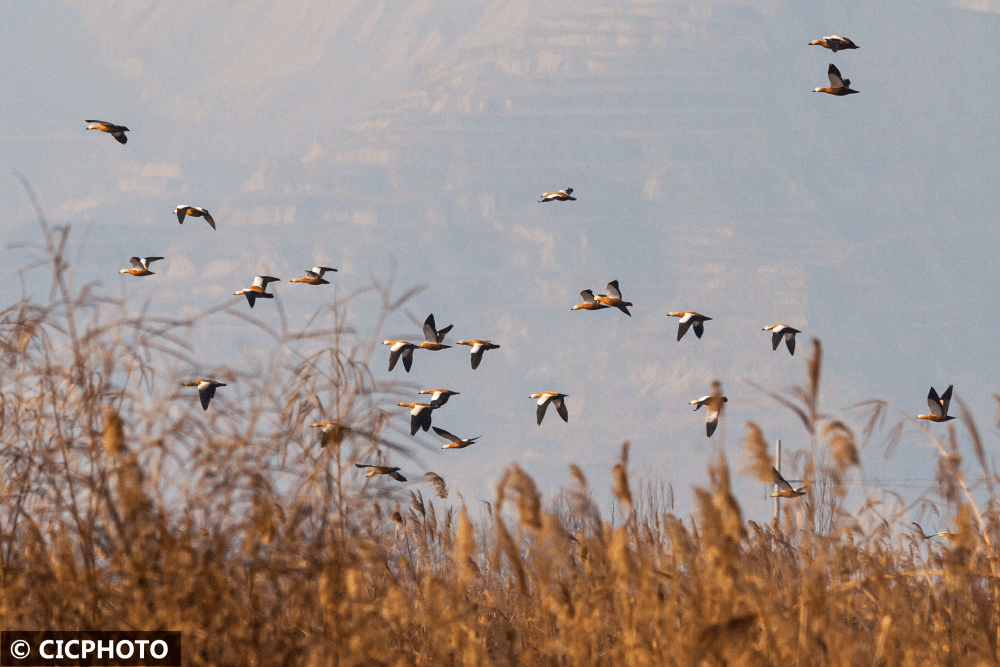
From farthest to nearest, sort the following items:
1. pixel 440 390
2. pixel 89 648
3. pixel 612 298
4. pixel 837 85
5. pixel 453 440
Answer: pixel 837 85, pixel 612 298, pixel 440 390, pixel 453 440, pixel 89 648

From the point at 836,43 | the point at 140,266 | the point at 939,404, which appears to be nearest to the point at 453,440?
the point at 939,404

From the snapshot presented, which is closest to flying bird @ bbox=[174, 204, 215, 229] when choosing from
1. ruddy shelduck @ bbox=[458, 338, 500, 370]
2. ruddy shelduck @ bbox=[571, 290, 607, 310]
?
ruddy shelduck @ bbox=[458, 338, 500, 370]

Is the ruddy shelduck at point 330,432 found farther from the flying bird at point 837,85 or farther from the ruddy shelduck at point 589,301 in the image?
the flying bird at point 837,85

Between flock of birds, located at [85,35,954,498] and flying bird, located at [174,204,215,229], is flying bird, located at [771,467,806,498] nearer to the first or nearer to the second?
flock of birds, located at [85,35,954,498]

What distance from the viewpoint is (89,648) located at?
4066 millimetres

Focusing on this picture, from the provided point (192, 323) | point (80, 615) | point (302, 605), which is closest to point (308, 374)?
point (192, 323)

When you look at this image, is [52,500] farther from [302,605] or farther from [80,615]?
[302,605]

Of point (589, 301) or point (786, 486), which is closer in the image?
point (786, 486)

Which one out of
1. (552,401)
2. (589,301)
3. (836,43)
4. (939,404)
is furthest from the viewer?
(589,301)

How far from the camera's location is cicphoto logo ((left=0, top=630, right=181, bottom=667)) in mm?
3887

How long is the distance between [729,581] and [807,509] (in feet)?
1.26

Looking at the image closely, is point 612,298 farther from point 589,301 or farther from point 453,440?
point 453,440

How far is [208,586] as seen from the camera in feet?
13.3

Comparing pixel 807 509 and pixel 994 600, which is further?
pixel 994 600
